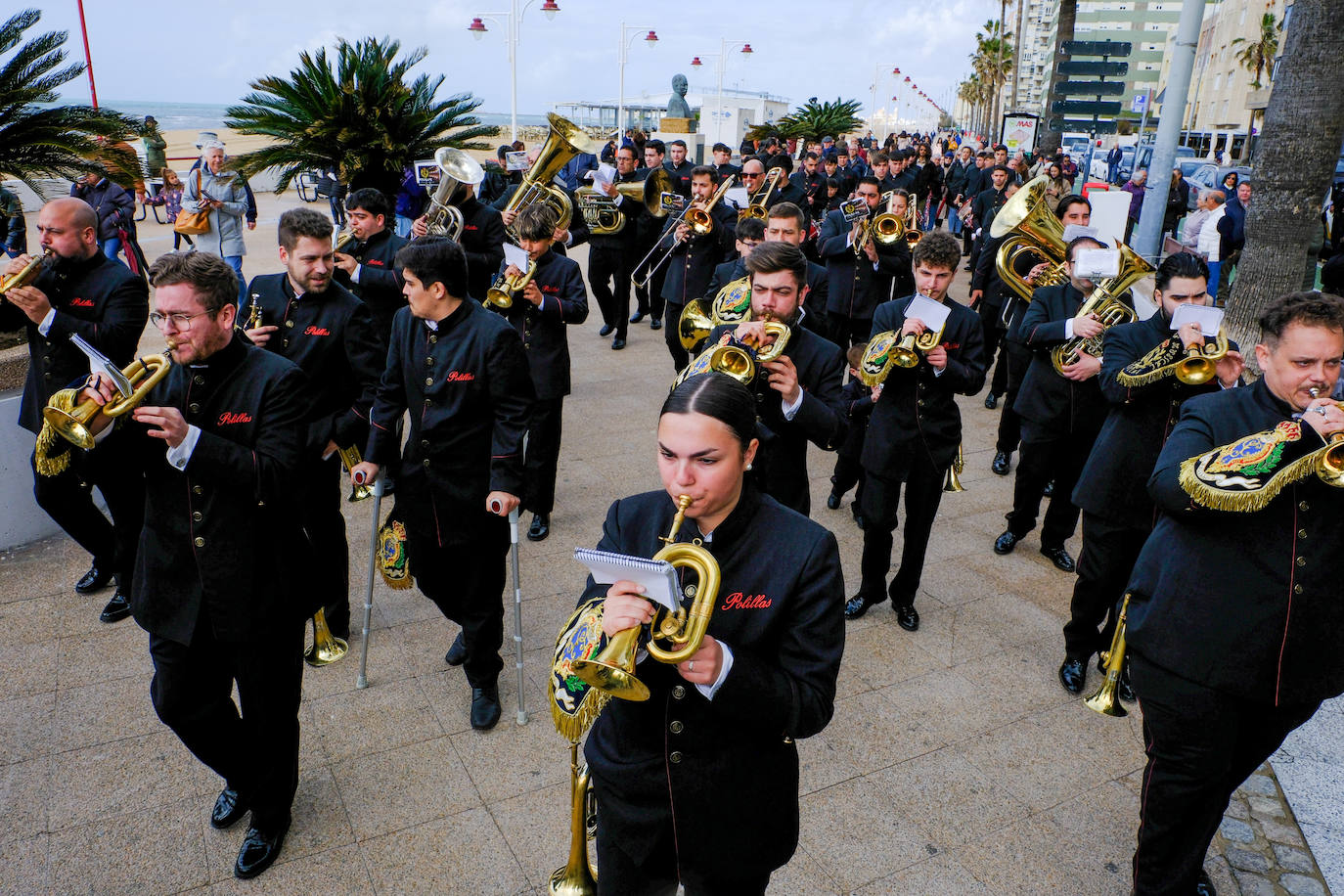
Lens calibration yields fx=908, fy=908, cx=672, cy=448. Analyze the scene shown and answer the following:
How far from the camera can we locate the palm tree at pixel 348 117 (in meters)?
6.81

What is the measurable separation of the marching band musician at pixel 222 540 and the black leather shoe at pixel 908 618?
3.45 metres

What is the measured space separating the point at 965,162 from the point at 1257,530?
2254 cm

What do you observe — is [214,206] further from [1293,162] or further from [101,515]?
[1293,162]

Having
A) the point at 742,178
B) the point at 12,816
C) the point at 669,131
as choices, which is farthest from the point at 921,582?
the point at 669,131

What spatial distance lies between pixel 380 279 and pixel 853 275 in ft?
14.6

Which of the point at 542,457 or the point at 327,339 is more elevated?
the point at 327,339

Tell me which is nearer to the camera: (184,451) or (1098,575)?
(184,451)

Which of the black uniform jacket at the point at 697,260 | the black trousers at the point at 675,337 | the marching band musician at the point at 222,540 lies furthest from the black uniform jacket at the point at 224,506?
the black uniform jacket at the point at 697,260

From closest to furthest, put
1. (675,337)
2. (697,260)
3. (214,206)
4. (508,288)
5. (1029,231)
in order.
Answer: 1. (508,288)
2. (1029,231)
3. (675,337)
4. (697,260)
5. (214,206)

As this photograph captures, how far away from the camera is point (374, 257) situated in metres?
6.75

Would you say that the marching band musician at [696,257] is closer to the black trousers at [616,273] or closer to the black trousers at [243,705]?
the black trousers at [616,273]

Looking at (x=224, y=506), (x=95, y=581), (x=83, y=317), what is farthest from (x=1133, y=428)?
(x=95, y=581)

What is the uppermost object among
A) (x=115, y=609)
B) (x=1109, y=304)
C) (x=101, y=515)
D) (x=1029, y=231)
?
(x=1029, y=231)

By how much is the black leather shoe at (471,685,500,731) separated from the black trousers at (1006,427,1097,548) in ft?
12.9
